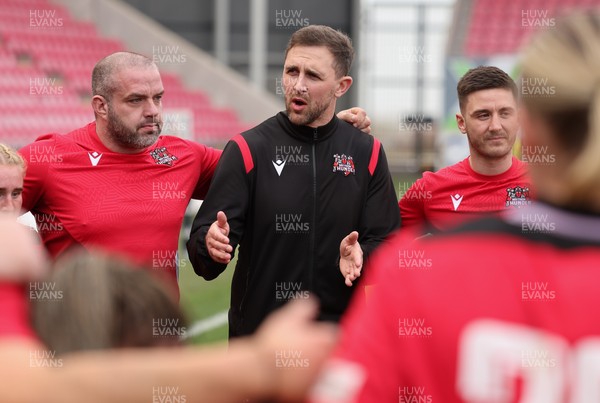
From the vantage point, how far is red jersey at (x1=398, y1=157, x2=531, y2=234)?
13.0ft

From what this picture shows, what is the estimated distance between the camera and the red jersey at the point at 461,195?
397 cm

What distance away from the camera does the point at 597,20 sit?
126 cm

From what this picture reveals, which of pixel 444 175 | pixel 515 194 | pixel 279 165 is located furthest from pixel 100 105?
pixel 515 194

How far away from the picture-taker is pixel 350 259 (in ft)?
11.1

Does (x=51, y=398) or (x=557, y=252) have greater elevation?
Answer: (x=557, y=252)

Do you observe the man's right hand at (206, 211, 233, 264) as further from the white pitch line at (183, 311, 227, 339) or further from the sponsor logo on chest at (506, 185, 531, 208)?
the white pitch line at (183, 311, 227, 339)

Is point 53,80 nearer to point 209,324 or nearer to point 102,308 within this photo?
point 209,324

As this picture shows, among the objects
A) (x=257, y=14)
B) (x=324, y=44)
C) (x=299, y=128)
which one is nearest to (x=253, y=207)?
(x=299, y=128)

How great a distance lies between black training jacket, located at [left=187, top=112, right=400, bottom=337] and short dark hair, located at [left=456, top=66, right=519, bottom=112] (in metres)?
0.66

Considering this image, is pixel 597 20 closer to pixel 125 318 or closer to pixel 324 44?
pixel 125 318

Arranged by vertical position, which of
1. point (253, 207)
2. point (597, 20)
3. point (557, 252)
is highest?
point (597, 20)

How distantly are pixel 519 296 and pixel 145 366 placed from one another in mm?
513

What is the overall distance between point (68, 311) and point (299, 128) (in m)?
2.54

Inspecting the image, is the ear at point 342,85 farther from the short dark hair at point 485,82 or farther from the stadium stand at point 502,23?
the stadium stand at point 502,23
